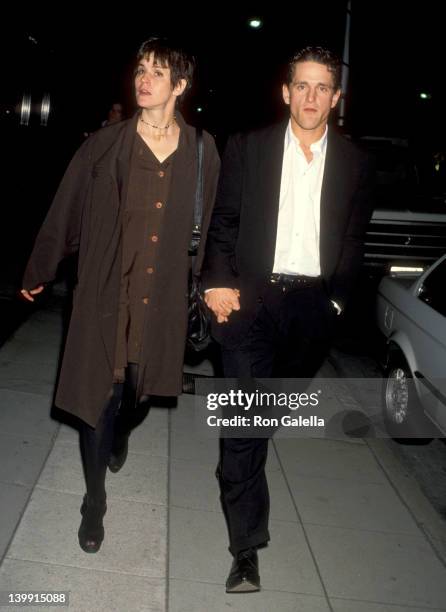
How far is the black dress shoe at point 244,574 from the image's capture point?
3.01 m

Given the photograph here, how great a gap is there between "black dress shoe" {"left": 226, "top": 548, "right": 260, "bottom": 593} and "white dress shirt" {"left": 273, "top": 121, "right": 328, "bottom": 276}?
4.24ft

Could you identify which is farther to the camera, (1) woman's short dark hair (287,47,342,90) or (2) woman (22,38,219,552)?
(1) woman's short dark hair (287,47,342,90)

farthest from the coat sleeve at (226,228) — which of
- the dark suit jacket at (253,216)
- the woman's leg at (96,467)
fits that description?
the woman's leg at (96,467)

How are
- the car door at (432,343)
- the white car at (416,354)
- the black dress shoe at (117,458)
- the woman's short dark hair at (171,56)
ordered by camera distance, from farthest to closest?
the white car at (416,354)
the car door at (432,343)
the black dress shoe at (117,458)
the woman's short dark hair at (171,56)

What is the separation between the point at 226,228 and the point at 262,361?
0.65m

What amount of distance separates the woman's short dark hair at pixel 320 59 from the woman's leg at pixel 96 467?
1.71 metres

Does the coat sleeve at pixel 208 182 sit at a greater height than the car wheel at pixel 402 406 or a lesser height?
greater

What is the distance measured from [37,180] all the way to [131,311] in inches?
622

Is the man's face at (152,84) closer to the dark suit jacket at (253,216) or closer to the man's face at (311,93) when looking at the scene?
→ the dark suit jacket at (253,216)

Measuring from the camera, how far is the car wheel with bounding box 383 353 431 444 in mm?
5293

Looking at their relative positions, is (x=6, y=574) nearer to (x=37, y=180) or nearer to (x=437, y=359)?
(x=437, y=359)

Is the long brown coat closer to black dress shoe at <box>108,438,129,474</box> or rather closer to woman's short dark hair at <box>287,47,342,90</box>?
woman's short dark hair at <box>287,47,342,90</box>

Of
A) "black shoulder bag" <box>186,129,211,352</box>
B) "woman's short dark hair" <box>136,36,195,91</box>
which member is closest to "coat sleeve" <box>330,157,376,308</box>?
"black shoulder bag" <box>186,129,211,352</box>

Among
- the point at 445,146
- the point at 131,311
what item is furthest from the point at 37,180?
the point at 445,146
